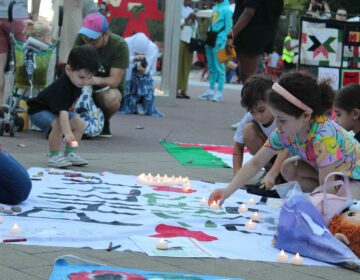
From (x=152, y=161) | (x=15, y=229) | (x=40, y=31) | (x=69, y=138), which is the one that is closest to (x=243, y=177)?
(x=15, y=229)

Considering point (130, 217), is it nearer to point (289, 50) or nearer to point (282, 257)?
point (282, 257)

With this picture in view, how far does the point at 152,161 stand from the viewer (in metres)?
8.20

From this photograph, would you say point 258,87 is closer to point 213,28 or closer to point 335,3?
point 213,28

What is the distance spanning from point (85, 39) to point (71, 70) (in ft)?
6.99

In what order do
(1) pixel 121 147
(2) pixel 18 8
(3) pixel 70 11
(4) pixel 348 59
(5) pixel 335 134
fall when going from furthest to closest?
(4) pixel 348 59, (3) pixel 70 11, (2) pixel 18 8, (1) pixel 121 147, (5) pixel 335 134

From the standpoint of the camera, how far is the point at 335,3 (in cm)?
3756

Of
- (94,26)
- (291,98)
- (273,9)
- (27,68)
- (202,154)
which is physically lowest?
(202,154)

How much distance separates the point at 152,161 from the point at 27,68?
2.09 meters

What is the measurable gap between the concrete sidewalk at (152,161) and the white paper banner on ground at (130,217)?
177 mm

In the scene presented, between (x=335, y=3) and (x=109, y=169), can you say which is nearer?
(x=109, y=169)

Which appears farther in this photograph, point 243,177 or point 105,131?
point 105,131

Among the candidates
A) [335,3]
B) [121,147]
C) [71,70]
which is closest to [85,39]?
[121,147]

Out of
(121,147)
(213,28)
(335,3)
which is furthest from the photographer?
(335,3)

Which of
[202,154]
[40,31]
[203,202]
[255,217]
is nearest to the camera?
[255,217]
